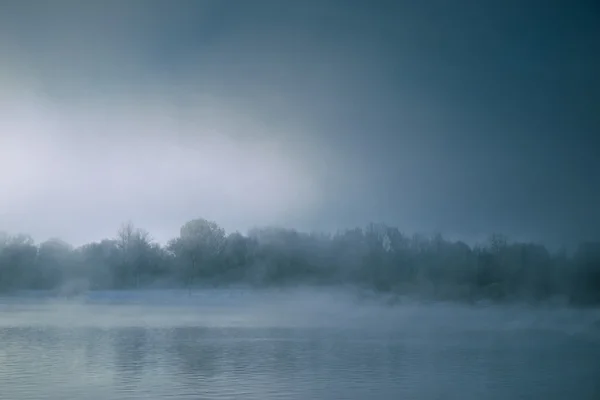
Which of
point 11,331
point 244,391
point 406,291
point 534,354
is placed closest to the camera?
point 244,391

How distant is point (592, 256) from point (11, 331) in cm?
1581

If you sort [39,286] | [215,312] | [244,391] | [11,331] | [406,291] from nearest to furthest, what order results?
[244,391] → [11,331] → [406,291] → [39,286] → [215,312]

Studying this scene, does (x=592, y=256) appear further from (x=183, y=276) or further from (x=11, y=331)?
(x=11, y=331)

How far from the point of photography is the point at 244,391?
35.2ft

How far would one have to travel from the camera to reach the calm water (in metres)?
11.1

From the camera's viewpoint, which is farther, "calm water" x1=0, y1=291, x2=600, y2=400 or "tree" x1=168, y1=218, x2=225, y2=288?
"tree" x1=168, y1=218, x2=225, y2=288

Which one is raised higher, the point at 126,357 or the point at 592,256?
the point at 592,256

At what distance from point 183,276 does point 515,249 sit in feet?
36.6

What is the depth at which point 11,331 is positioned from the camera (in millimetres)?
18969

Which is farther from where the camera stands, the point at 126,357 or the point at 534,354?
the point at 534,354

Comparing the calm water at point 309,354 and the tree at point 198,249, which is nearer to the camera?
the calm water at point 309,354

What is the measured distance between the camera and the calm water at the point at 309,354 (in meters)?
11.1

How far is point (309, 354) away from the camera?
15117mm

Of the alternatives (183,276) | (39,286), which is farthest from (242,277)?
(39,286)
